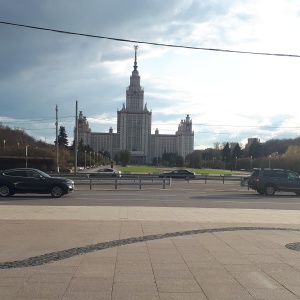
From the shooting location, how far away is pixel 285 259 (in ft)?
23.9

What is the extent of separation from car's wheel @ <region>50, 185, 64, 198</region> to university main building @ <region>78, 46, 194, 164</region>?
122 m

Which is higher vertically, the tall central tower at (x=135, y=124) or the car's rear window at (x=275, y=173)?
the tall central tower at (x=135, y=124)

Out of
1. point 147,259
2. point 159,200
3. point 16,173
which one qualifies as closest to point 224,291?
point 147,259

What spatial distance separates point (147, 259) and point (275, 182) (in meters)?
22.1

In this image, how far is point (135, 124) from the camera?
154m

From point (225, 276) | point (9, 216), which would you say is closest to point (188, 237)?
point (225, 276)

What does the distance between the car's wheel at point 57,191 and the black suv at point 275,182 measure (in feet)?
43.4

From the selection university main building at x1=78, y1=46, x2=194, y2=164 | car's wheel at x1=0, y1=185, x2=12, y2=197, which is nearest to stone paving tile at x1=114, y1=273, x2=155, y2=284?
car's wheel at x1=0, y1=185, x2=12, y2=197

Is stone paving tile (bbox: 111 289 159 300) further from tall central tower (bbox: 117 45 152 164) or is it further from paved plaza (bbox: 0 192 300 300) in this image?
tall central tower (bbox: 117 45 152 164)

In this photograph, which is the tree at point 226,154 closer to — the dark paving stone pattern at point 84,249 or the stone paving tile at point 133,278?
the dark paving stone pattern at point 84,249

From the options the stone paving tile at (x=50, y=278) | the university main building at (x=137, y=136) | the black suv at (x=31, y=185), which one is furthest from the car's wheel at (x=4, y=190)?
the university main building at (x=137, y=136)

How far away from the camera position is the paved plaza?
5.44m

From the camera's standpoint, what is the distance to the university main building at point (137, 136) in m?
152

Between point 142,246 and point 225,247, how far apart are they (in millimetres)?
1688
